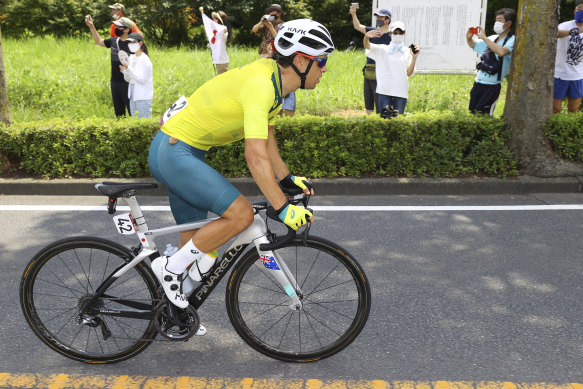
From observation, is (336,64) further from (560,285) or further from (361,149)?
(560,285)

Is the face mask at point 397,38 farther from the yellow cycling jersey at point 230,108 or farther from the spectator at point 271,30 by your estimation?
the yellow cycling jersey at point 230,108

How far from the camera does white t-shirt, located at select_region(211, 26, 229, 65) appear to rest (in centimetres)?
1168

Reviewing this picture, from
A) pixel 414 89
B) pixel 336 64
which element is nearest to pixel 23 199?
pixel 414 89

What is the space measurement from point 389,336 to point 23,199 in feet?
16.2

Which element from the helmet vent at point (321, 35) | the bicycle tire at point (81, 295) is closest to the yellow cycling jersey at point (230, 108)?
the helmet vent at point (321, 35)

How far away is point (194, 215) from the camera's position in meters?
3.38

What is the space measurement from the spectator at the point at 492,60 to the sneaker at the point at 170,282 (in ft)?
19.3

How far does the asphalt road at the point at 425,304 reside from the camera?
3.31 m

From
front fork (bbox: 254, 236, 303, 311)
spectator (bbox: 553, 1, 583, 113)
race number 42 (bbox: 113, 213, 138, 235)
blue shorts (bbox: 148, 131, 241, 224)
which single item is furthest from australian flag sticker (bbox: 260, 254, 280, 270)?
spectator (bbox: 553, 1, 583, 113)

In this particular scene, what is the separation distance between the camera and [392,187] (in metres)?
6.93

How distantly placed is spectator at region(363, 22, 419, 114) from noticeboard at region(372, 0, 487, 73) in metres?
1.54

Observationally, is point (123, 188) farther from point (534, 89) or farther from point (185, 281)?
point (534, 89)

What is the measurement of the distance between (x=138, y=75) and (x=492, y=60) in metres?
5.21

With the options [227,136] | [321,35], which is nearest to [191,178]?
[227,136]
